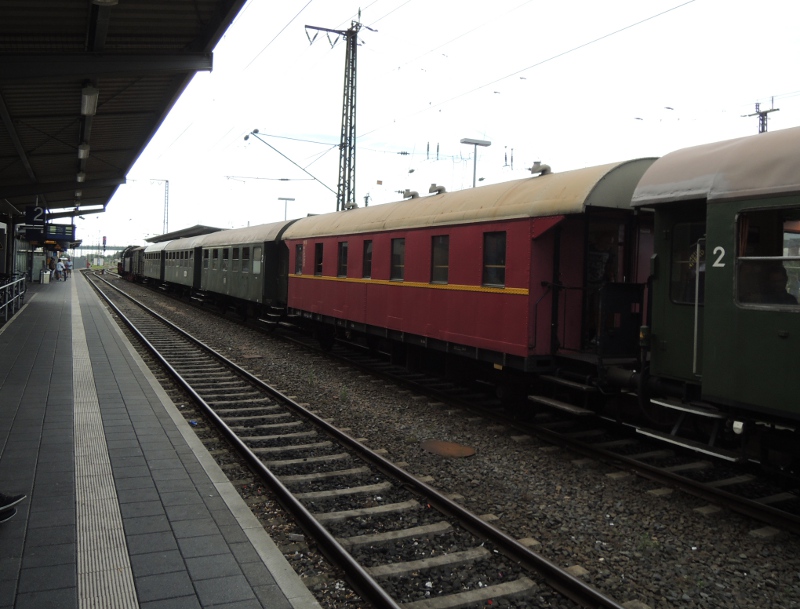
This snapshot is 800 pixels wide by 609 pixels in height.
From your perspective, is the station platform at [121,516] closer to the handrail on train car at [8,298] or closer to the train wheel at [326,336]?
the train wheel at [326,336]

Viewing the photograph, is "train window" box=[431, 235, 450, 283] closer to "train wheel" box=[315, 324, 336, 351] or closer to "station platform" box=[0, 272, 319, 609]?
"station platform" box=[0, 272, 319, 609]

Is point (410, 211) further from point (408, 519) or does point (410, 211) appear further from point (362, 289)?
point (408, 519)

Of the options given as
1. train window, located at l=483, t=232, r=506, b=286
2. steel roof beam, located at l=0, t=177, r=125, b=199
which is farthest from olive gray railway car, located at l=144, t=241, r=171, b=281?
train window, located at l=483, t=232, r=506, b=286

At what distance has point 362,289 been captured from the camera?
1255cm

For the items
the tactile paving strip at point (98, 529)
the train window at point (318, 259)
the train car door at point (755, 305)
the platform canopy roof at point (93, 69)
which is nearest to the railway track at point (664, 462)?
the train car door at point (755, 305)

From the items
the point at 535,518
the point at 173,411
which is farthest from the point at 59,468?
the point at 535,518

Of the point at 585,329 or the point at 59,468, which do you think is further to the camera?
the point at 585,329

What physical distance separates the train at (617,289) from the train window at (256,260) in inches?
227

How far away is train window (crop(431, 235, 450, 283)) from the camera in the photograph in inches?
390

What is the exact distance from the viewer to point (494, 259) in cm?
876

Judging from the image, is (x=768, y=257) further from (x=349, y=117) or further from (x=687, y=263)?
(x=349, y=117)

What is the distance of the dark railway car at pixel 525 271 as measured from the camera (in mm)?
7625

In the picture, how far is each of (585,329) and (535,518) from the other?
346 centimetres

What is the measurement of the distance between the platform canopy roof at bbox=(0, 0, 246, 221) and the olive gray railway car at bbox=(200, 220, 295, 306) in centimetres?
440
